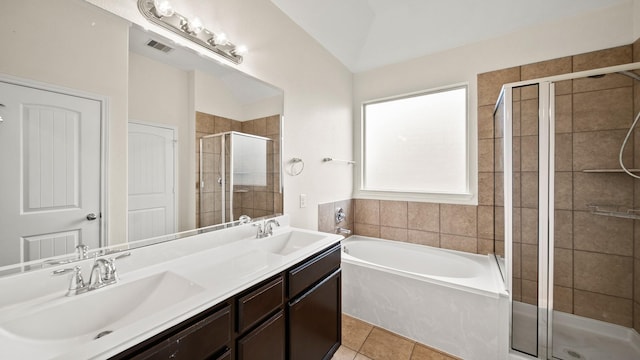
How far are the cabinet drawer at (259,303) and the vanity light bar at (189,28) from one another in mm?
1351

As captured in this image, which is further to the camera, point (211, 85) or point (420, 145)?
point (420, 145)

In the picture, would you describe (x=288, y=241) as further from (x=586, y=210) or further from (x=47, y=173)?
(x=586, y=210)

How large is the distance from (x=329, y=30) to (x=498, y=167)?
2.02 metres

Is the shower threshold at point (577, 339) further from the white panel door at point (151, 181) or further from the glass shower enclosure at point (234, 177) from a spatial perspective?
the white panel door at point (151, 181)

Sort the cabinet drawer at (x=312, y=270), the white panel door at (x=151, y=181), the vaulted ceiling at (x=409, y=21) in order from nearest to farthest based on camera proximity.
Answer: the white panel door at (x=151, y=181), the cabinet drawer at (x=312, y=270), the vaulted ceiling at (x=409, y=21)

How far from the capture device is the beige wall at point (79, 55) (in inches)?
31.3

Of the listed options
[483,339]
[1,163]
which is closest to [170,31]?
[1,163]

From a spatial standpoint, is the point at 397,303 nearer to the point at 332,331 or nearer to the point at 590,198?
the point at 332,331

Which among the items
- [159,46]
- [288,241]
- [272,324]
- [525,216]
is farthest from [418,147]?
[159,46]

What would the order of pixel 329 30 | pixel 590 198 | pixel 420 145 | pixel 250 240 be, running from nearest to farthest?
1. pixel 250 240
2. pixel 590 198
3. pixel 329 30
4. pixel 420 145

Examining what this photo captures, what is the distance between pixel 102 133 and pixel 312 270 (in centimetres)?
118

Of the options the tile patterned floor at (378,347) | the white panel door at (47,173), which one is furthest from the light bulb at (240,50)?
the tile patterned floor at (378,347)

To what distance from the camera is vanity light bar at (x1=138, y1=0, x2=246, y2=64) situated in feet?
3.70

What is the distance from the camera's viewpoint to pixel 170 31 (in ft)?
3.94
